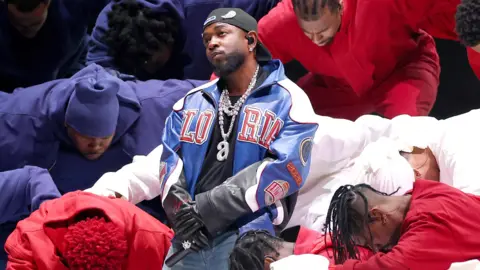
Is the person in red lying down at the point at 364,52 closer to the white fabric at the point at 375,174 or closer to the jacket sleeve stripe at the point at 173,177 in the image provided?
the white fabric at the point at 375,174

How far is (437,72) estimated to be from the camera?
3.42 meters

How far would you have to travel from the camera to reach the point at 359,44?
3.29 m

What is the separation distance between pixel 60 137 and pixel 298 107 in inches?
37.3

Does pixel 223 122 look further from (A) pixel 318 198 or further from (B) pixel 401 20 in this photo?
(B) pixel 401 20

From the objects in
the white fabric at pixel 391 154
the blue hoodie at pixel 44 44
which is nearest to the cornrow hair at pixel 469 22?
the white fabric at pixel 391 154

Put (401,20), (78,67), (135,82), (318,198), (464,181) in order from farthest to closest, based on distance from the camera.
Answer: (78,67) → (135,82) → (401,20) → (318,198) → (464,181)

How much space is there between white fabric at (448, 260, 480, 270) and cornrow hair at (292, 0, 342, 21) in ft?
3.50

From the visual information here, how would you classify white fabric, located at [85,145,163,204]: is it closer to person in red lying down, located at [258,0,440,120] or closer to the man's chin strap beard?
the man's chin strap beard

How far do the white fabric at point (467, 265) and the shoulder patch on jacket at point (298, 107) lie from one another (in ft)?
1.94

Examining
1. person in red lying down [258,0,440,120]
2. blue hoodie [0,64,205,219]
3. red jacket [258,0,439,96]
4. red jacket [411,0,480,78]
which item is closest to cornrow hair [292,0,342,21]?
person in red lying down [258,0,440,120]

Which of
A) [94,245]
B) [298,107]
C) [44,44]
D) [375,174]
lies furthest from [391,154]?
[44,44]

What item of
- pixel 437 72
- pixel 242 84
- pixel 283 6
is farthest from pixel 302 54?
pixel 242 84

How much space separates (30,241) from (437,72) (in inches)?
55.0

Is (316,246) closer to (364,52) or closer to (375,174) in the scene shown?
(375,174)
